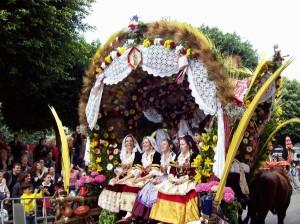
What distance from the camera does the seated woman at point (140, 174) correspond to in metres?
8.62

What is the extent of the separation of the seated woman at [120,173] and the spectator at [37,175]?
284cm

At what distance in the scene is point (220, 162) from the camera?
7.20 meters

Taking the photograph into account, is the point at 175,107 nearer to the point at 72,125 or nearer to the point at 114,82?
the point at 114,82

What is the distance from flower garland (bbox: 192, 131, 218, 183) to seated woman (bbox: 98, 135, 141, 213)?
1.86 metres

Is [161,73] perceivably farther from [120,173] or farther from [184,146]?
[120,173]

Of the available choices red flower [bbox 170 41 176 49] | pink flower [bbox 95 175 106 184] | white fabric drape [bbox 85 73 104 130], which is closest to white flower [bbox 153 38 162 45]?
red flower [bbox 170 41 176 49]

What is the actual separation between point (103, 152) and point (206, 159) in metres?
2.83

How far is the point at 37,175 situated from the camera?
1183cm

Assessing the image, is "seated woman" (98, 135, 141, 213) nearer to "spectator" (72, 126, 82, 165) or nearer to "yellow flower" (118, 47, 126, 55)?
"yellow flower" (118, 47, 126, 55)

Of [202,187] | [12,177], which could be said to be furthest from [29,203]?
[202,187]

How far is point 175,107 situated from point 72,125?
14591 millimetres

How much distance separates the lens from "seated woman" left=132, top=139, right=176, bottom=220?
823 cm

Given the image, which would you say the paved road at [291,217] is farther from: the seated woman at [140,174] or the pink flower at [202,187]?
the pink flower at [202,187]

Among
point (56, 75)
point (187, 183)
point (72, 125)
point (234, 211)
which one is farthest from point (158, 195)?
point (72, 125)
